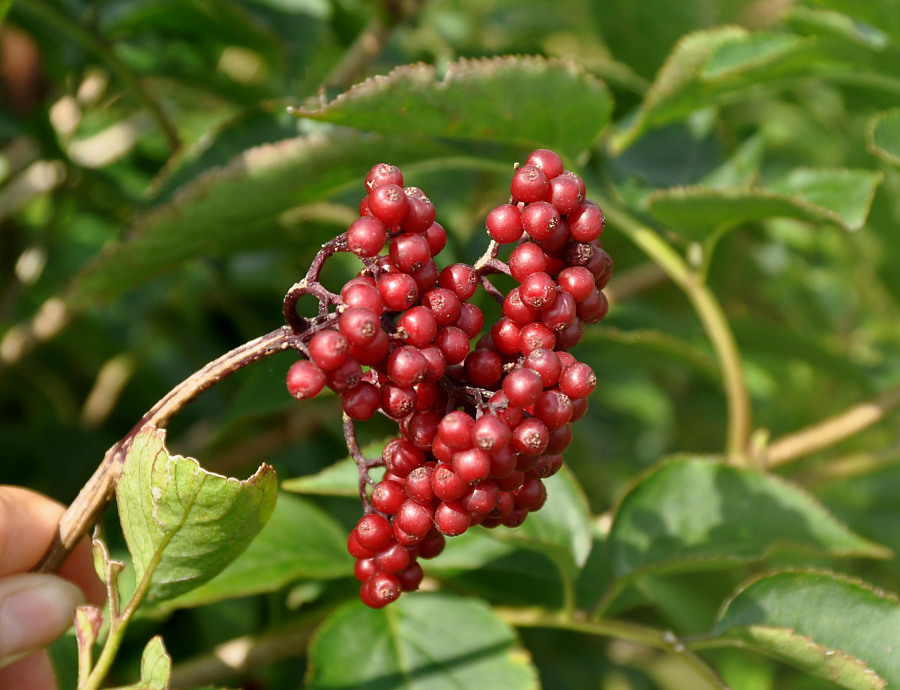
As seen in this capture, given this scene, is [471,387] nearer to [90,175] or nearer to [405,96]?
[405,96]

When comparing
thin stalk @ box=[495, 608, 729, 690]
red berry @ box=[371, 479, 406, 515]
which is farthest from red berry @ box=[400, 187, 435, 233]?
thin stalk @ box=[495, 608, 729, 690]

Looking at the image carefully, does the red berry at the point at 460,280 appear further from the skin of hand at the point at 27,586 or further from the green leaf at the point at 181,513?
the skin of hand at the point at 27,586

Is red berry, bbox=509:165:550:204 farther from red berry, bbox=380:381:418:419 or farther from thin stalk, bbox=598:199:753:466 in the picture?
thin stalk, bbox=598:199:753:466

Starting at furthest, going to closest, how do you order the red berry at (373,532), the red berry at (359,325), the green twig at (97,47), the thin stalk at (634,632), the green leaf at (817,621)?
the green twig at (97,47) < the thin stalk at (634,632) < the green leaf at (817,621) < the red berry at (373,532) < the red berry at (359,325)

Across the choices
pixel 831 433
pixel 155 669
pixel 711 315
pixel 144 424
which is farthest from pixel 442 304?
pixel 831 433

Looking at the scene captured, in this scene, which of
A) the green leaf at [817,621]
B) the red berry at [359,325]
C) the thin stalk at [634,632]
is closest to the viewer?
the red berry at [359,325]

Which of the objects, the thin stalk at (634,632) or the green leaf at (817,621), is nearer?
the green leaf at (817,621)

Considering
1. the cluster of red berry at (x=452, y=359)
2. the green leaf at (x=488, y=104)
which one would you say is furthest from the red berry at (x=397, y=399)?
the green leaf at (x=488, y=104)
